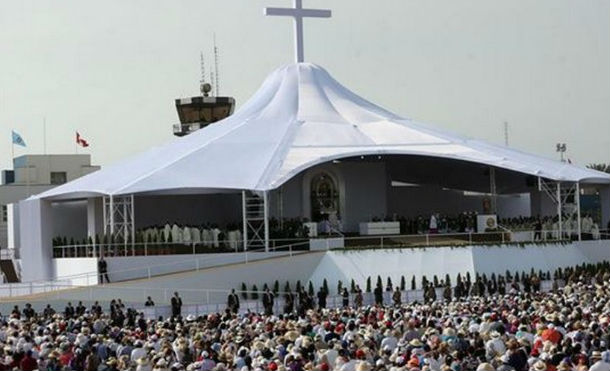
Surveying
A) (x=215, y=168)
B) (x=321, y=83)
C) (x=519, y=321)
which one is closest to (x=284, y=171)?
(x=215, y=168)

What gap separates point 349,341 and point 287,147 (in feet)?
102

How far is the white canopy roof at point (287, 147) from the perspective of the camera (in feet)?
173

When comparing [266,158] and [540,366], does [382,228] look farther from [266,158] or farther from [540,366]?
[540,366]

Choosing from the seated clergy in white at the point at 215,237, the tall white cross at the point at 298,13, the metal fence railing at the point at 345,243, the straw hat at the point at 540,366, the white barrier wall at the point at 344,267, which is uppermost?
the tall white cross at the point at 298,13

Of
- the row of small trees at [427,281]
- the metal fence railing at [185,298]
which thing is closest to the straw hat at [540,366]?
the metal fence railing at [185,298]

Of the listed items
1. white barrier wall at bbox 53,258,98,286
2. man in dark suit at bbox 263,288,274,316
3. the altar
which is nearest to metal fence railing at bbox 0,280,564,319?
man in dark suit at bbox 263,288,274,316

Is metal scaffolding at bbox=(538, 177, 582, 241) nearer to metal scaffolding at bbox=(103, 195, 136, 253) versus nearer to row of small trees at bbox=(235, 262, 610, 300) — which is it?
row of small trees at bbox=(235, 262, 610, 300)

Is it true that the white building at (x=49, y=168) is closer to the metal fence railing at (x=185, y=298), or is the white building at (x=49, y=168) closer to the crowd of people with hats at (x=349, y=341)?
the metal fence railing at (x=185, y=298)

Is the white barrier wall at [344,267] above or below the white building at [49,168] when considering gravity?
below

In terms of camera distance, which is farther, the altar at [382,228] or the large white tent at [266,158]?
the altar at [382,228]

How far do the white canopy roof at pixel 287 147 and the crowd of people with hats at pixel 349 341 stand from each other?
18.7 meters

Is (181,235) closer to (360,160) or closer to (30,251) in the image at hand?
(30,251)

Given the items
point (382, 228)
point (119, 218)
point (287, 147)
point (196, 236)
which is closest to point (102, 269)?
point (196, 236)

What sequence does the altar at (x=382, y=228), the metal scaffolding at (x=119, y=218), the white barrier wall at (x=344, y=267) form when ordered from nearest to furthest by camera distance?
the white barrier wall at (x=344, y=267) → the metal scaffolding at (x=119, y=218) → the altar at (x=382, y=228)
